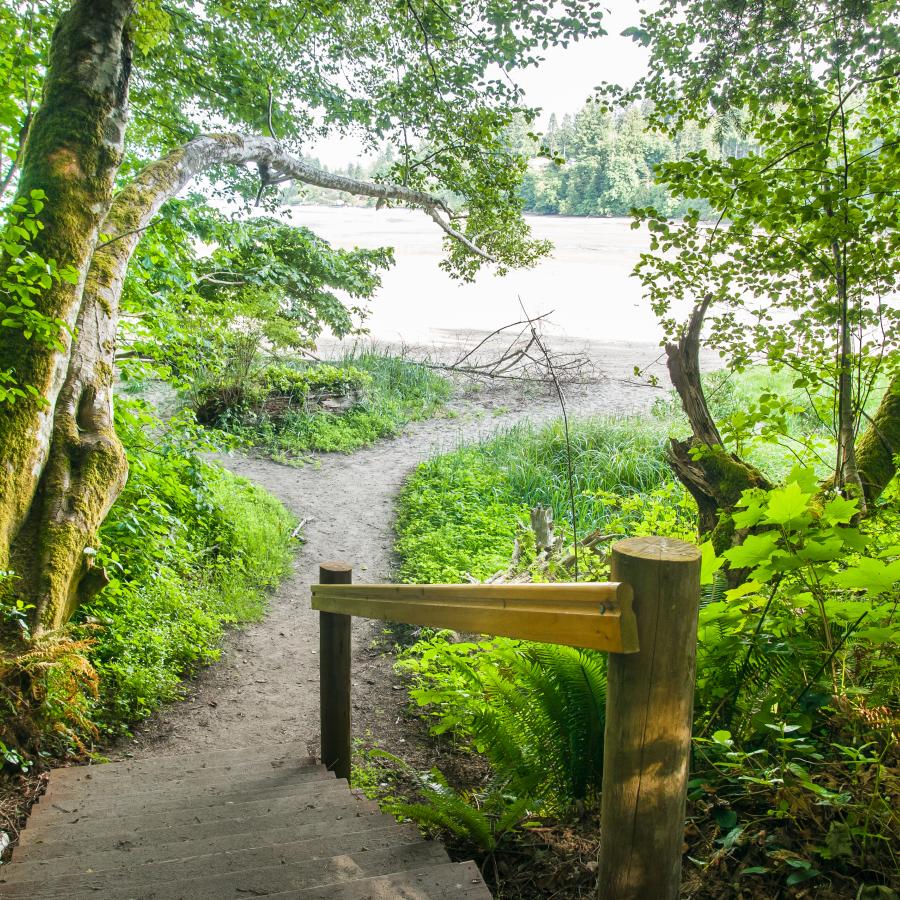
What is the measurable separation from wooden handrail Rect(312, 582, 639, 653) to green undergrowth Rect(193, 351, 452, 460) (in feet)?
30.0

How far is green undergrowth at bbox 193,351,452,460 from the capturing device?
11359 mm

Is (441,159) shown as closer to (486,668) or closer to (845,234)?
(845,234)

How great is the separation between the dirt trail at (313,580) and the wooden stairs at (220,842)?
0.90 m

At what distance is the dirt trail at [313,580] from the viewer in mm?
4578

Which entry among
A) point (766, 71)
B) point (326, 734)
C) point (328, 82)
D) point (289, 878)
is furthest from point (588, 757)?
point (328, 82)

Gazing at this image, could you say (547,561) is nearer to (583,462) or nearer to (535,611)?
(583,462)

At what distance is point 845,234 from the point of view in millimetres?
3357

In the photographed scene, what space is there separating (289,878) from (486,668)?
1.12 m

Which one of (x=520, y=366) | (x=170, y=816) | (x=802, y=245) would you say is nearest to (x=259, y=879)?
(x=170, y=816)

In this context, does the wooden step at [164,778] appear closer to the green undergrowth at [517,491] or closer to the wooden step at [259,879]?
the wooden step at [259,879]

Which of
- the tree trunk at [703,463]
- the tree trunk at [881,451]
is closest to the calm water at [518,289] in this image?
the tree trunk at [703,463]

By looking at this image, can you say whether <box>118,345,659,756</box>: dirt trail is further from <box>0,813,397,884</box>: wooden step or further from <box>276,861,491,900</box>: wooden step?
<box>276,861,491,900</box>: wooden step

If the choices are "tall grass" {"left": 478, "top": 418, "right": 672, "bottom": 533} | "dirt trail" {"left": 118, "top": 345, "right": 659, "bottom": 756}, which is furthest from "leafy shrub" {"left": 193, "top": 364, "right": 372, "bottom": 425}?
"tall grass" {"left": 478, "top": 418, "right": 672, "bottom": 533}

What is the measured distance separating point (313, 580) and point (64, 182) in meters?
4.27
